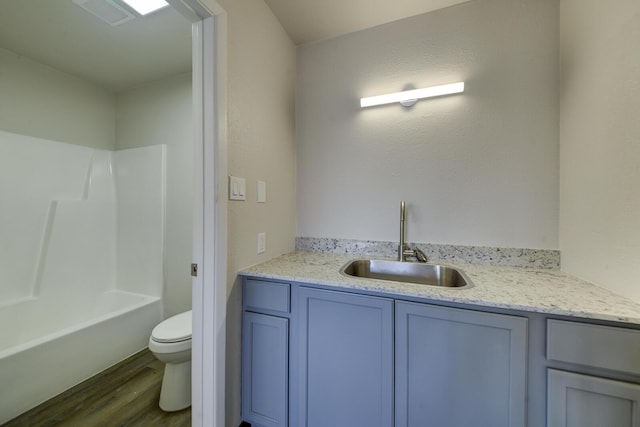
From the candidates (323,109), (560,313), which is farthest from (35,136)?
(560,313)

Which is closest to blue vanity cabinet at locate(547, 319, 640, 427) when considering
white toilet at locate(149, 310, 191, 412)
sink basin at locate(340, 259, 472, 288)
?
sink basin at locate(340, 259, 472, 288)

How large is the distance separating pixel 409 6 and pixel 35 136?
305 centimetres

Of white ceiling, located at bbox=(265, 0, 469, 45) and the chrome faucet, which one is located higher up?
white ceiling, located at bbox=(265, 0, 469, 45)

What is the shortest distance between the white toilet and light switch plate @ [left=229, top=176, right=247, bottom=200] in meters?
A: 0.94

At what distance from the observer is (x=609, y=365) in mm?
707

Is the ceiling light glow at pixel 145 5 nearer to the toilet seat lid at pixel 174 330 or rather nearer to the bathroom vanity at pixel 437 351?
the bathroom vanity at pixel 437 351

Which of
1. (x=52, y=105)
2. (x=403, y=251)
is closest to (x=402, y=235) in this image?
(x=403, y=251)

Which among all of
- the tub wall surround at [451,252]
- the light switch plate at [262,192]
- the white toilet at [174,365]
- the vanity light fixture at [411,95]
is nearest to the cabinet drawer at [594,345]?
the tub wall surround at [451,252]

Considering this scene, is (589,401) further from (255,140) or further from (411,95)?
(255,140)

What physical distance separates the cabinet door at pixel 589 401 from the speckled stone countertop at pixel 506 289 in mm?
206

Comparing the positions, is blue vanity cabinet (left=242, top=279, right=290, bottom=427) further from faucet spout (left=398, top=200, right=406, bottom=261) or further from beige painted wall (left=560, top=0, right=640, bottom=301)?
beige painted wall (left=560, top=0, right=640, bottom=301)

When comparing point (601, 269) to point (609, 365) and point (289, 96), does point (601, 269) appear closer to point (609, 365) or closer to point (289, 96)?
point (609, 365)

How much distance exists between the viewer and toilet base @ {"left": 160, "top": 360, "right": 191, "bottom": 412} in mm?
1380

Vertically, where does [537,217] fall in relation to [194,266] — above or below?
above
